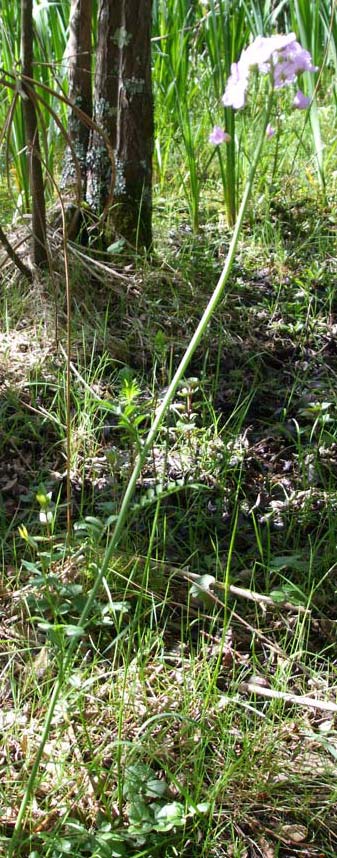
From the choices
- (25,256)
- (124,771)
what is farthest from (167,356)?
(124,771)

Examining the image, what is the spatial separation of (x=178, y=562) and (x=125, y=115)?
1.49 meters

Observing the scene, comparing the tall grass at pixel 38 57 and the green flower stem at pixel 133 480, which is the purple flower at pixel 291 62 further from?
the tall grass at pixel 38 57

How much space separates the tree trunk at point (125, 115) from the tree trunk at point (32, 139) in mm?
239

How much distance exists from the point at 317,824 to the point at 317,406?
1.02 meters

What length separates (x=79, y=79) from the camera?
8.77 feet

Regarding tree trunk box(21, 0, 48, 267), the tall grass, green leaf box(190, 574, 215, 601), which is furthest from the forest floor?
the tall grass

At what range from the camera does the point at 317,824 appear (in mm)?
1297

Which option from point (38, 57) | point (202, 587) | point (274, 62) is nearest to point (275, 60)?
point (274, 62)

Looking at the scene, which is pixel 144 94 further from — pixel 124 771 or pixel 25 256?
pixel 124 771

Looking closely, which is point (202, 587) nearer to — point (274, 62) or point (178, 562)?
point (178, 562)

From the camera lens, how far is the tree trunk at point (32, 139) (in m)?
1.96

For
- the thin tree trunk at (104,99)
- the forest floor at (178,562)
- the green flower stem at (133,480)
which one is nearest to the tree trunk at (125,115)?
the thin tree trunk at (104,99)

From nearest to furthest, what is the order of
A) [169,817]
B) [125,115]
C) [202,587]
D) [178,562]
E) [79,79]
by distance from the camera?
[169,817] < [202,587] < [178,562] < [125,115] < [79,79]

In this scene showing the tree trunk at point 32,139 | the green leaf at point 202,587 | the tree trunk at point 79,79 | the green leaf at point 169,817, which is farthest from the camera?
the tree trunk at point 79,79
